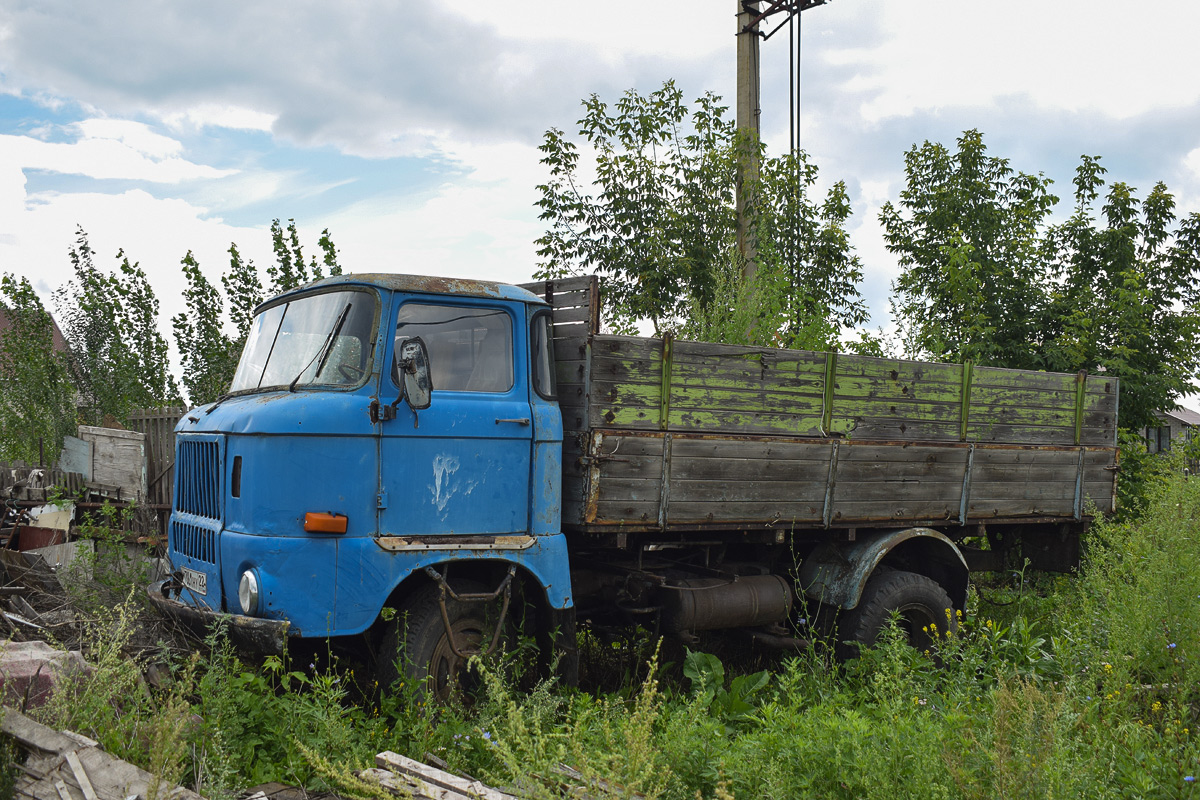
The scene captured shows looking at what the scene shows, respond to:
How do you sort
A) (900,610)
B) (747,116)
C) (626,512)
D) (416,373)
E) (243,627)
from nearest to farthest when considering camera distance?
(243,627) → (416,373) → (626,512) → (900,610) → (747,116)

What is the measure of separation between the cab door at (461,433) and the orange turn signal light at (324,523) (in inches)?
8.7

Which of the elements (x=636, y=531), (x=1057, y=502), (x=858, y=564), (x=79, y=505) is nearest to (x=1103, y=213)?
(x=1057, y=502)

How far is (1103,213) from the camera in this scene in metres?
12.4

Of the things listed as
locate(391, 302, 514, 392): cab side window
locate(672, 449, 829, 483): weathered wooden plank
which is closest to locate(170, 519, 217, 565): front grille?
locate(391, 302, 514, 392): cab side window

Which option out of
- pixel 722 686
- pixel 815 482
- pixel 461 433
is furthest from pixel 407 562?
pixel 815 482

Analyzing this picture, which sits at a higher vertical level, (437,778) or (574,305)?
(574,305)

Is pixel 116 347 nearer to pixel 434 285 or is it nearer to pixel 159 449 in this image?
pixel 159 449

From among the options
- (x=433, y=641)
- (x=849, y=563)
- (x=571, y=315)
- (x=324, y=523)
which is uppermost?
(x=571, y=315)

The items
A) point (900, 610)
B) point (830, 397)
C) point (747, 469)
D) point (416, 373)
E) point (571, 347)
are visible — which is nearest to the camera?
point (416, 373)

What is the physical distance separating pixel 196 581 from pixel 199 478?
559 millimetres

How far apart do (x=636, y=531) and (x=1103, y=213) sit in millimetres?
10617

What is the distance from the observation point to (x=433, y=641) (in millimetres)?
4531

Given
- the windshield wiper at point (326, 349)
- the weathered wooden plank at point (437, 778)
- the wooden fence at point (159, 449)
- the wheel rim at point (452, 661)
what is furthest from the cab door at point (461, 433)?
the wooden fence at point (159, 449)

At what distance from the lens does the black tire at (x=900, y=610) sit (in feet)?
19.7
